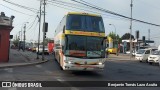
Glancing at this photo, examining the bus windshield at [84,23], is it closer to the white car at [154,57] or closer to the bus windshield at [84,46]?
the bus windshield at [84,46]

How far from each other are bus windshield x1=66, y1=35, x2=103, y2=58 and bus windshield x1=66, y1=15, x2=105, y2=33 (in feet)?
1.95

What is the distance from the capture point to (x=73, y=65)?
20922 mm

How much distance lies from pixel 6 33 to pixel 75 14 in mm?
13874

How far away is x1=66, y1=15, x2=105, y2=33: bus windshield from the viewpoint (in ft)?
70.2

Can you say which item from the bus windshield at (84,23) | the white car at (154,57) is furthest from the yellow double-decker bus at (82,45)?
the white car at (154,57)

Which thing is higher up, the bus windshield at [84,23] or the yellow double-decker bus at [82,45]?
the bus windshield at [84,23]

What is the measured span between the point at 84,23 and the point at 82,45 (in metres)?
1.49

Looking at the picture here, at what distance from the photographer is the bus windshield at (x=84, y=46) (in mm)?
21078

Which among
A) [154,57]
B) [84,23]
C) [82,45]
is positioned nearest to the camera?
[82,45]

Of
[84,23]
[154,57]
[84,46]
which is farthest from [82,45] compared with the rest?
[154,57]

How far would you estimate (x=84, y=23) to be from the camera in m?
21.6

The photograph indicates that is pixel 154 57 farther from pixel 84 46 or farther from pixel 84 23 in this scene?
pixel 84 46

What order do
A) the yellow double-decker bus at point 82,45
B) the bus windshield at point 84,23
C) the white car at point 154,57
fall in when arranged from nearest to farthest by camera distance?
the yellow double-decker bus at point 82,45 < the bus windshield at point 84,23 < the white car at point 154,57

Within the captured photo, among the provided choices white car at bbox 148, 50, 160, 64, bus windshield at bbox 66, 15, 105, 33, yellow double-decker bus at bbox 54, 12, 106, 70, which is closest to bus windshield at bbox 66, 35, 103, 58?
yellow double-decker bus at bbox 54, 12, 106, 70
